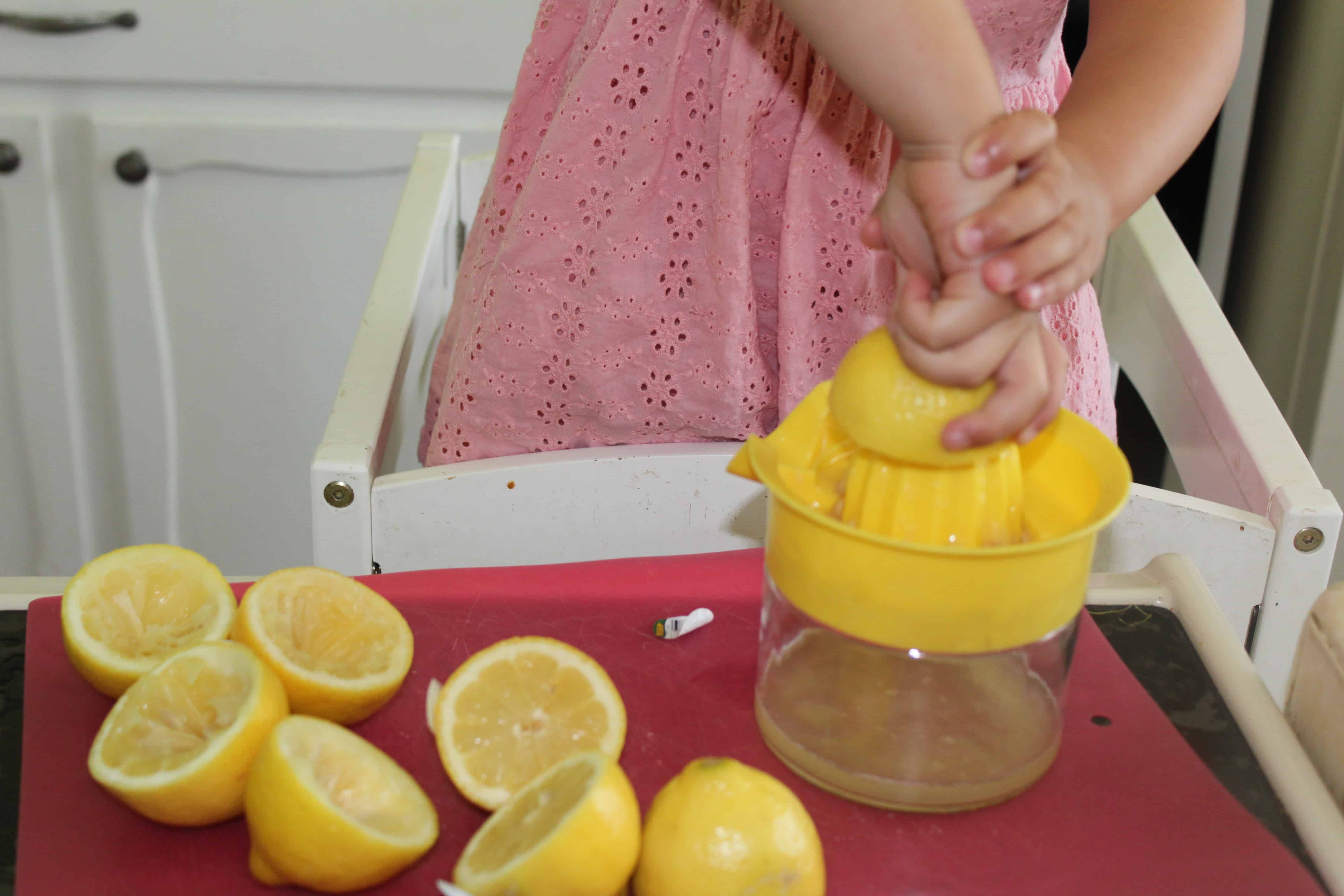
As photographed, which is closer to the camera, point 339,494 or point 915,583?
point 915,583

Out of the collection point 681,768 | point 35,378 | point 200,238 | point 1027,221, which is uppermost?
point 1027,221

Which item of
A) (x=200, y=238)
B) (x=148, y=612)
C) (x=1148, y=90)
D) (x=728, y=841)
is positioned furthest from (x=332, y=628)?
(x=200, y=238)

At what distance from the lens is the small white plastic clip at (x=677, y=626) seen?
56 centimetres

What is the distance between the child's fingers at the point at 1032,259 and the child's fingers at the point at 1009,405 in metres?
0.03

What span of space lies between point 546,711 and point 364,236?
1.02 meters

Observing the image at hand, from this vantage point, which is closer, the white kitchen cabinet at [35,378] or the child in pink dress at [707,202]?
the child in pink dress at [707,202]

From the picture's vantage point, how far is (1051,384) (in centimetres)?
44

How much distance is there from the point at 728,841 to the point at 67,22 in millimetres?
1199

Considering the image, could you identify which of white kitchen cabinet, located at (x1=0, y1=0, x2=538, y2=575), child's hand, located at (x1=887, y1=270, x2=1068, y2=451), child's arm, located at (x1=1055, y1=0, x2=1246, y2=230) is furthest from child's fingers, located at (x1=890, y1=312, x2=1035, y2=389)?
white kitchen cabinet, located at (x1=0, y1=0, x2=538, y2=575)

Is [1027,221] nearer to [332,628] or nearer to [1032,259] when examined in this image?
[1032,259]

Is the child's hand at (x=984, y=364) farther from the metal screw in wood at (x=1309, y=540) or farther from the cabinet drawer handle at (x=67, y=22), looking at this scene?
the cabinet drawer handle at (x=67, y=22)

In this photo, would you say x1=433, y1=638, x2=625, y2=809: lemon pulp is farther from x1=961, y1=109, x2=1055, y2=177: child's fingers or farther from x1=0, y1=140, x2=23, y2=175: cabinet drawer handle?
x1=0, y1=140, x2=23, y2=175: cabinet drawer handle

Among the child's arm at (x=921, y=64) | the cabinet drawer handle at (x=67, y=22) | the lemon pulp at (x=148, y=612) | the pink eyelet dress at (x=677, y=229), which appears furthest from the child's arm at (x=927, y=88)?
the cabinet drawer handle at (x=67, y=22)

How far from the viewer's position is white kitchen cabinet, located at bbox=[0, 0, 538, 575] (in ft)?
4.24
